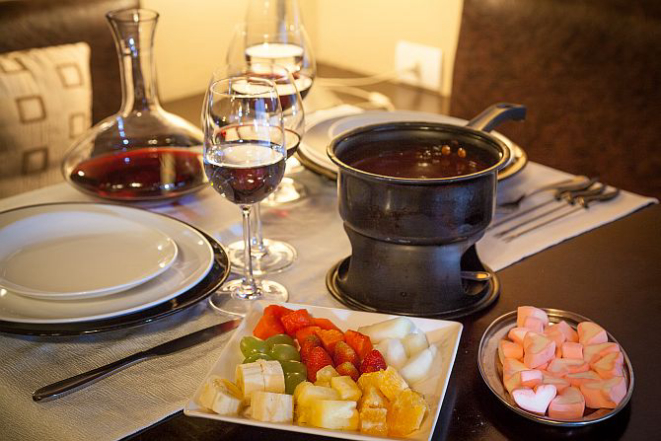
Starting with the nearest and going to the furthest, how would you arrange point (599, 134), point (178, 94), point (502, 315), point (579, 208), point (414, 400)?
point (414, 400) → point (502, 315) → point (579, 208) → point (599, 134) → point (178, 94)

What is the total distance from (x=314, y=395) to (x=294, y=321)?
0.43 ft

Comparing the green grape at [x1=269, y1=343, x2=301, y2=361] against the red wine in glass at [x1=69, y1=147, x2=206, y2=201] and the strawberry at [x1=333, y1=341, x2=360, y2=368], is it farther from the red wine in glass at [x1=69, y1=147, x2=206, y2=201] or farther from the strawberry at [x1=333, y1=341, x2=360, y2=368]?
the red wine in glass at [x1=69, y1=147, x2=206, y2=201]

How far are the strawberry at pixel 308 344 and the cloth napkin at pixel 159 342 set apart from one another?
0.10 metres

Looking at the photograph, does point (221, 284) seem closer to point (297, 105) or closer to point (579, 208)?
point (297, 105)

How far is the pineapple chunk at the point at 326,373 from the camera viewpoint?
702 millimetres

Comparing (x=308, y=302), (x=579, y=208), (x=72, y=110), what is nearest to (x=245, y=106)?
(x=308, y=302)

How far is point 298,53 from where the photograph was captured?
48.6 inches

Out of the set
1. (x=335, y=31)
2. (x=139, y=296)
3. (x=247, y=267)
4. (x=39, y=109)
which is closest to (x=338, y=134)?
(x=247, y=267)

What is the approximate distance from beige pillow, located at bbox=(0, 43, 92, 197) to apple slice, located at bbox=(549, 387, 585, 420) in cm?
159

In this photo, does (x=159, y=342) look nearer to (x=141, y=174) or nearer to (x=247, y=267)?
(x=247, y=267)

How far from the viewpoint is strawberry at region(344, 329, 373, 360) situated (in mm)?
752

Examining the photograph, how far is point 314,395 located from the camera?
2.18ft

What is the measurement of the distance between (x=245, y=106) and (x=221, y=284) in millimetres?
202

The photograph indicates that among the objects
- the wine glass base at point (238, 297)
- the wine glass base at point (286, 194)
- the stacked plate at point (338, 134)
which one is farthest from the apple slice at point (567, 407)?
the wine glass base at point (286, 194)
